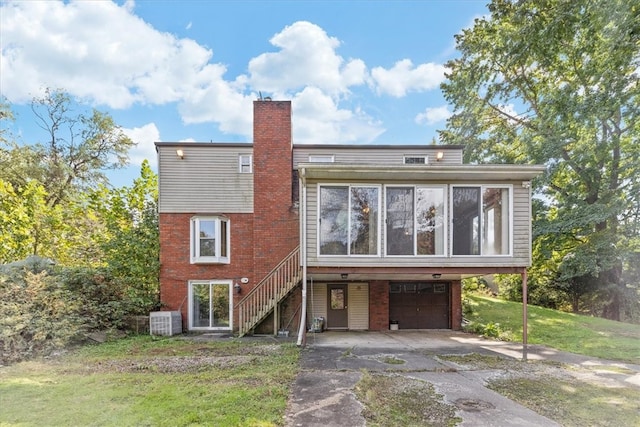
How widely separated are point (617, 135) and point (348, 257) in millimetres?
13679

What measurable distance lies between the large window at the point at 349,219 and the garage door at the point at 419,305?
161 inches

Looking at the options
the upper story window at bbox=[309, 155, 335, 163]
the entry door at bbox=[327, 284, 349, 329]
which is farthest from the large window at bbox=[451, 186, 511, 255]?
the upper story window at bbox=[309, 155, 335, 163]

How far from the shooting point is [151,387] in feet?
18.2

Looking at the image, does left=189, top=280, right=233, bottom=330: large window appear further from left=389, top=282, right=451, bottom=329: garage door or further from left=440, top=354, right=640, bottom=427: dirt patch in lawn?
left=440, top=354, right=640, bottom=427: dirt patch in lawn

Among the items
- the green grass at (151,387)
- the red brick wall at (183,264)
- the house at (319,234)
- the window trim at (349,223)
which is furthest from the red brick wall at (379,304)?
the green grass at (151,387)

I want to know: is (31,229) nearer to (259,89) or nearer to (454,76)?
(259,89)

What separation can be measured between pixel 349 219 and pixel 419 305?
545cm

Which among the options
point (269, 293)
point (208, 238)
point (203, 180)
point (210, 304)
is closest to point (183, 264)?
point (208, 238)

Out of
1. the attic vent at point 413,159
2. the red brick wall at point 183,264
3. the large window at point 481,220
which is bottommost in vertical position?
the red brick wall at point 183,264

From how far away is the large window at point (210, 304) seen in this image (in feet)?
38.4

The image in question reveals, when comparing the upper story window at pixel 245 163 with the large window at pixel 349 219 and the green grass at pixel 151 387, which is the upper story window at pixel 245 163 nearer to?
the large window at pixel 349 219

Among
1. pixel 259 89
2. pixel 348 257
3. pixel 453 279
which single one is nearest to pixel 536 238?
pixel 453 279

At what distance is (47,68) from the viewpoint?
1638cm

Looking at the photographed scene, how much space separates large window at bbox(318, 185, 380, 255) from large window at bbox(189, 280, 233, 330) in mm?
4576
